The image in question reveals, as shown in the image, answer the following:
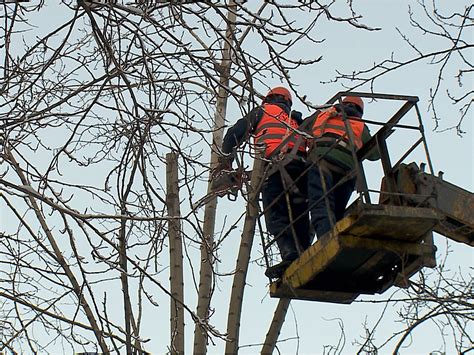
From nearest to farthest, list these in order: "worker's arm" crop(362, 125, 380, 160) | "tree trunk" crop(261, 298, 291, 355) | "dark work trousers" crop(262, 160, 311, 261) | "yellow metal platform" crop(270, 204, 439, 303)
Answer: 1. "yellow metal platform" crop(270, 204, 439, 303)
2. "worker's arm" crop(362, 125, 380, 160)
3. "dark work trousers" crop(262, 160, 311, 261)
4. "tree trunk" crop(261, 298, 291, 355)

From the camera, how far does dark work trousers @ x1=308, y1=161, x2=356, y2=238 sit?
313 inches

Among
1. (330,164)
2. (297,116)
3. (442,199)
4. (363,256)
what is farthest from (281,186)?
(442,199)

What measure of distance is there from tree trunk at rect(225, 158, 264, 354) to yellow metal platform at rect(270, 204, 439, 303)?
0.38 m

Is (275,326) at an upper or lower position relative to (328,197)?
lower

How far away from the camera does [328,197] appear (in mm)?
8055

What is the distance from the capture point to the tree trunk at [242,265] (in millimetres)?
8266

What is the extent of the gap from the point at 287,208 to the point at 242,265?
2.05 ft

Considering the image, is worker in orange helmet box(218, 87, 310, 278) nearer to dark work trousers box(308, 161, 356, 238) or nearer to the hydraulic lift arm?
dark work trousers box(308, 161, 356, 238)

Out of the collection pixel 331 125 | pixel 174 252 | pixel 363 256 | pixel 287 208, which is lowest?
pixel 363 256

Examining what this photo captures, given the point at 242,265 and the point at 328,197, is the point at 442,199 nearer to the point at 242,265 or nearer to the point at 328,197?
the point at 328,197

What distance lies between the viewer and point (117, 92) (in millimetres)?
6582

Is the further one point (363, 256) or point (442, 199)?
point (442, 199)

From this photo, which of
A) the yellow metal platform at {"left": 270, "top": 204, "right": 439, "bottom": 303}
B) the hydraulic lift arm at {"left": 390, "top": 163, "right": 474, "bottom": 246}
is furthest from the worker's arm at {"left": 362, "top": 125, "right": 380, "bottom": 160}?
the yellow metal platform at {"left": 270, "top": 204, "right": 439, "bottom": 303}

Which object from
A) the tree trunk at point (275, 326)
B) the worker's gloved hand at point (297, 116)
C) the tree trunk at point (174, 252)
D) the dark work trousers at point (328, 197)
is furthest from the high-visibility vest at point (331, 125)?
the tree trunk at point (275, 326)
